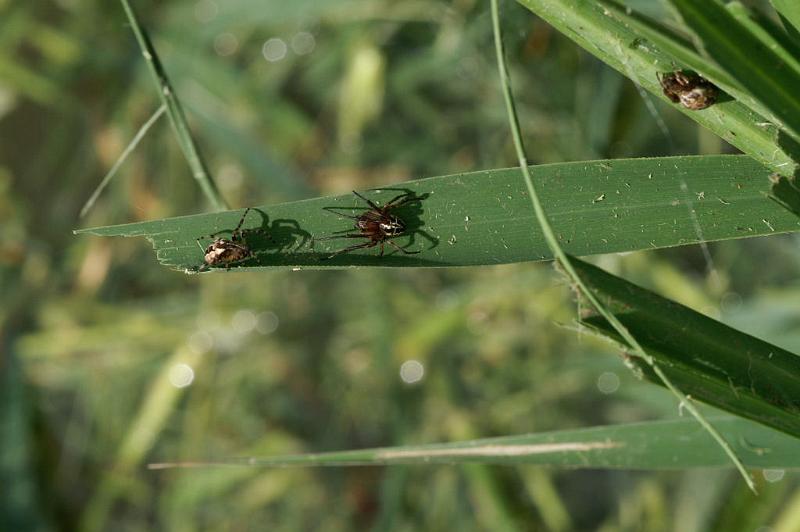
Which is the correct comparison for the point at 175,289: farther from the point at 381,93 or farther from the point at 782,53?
the point at 782,53

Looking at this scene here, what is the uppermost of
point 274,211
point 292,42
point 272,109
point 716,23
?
point 292,42

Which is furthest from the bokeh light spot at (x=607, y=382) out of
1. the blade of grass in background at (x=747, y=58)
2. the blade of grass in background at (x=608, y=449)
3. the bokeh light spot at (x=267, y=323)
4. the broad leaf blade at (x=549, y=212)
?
the blade of grass in background at (x=747, y=58)

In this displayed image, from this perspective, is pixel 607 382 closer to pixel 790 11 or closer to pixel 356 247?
pixel 356 247

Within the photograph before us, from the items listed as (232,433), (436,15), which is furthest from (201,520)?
(436,15)

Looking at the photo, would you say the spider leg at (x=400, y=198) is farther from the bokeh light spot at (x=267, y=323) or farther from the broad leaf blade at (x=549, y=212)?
the bokeh light spot at (x=267, y=323)

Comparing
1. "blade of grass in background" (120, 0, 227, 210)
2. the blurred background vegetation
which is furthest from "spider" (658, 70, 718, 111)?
the blurred background vegetation
